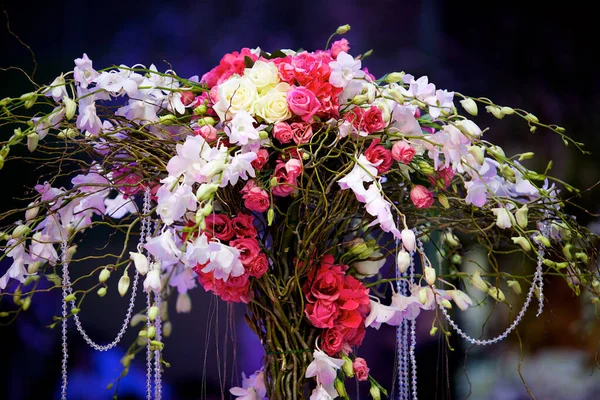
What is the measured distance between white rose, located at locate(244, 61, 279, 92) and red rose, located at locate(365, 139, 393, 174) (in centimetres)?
16

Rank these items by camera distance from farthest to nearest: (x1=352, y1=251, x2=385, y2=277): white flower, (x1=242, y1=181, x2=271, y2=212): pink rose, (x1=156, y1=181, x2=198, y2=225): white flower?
(x1=352, y1=251, x2=385, y2=277): white flower
(x1=242, y1=181, x2=271, y2=212): pink rose
(x1=156, y1=181, x2=198, y2=225): white flower

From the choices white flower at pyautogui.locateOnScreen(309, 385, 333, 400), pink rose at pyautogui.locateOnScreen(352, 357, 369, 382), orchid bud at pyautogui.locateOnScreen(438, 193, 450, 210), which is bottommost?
white flower at pyautogui.locateOnScreen(309, 385, 333, 400)

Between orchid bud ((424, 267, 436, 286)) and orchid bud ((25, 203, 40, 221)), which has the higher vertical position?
orchid bud ((25, 203, 40, 221))

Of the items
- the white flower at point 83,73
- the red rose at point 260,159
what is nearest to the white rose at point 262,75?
the red rose at point 260,159

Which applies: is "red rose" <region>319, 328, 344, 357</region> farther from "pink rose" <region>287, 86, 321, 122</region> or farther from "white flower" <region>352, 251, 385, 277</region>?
"pink rose" <region>287, 86, 321, 122</region>

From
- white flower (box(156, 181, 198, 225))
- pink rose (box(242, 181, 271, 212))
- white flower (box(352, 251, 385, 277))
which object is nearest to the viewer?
white flower (box(156, 181, 198, 225))

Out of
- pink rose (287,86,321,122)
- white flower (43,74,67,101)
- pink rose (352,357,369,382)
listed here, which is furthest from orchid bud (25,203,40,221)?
pink rose (352,357,369,382)

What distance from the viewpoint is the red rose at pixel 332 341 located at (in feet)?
2.98

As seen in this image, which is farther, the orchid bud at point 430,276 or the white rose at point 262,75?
the white rose at point 262,75

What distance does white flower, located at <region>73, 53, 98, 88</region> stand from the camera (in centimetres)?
91

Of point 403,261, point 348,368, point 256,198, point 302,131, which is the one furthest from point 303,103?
point 348,368

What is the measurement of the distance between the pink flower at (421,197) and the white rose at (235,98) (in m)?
0.24

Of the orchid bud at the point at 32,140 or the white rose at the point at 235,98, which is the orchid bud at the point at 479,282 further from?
the orchid bud at the point at 32,140

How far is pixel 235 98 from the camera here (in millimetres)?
907
